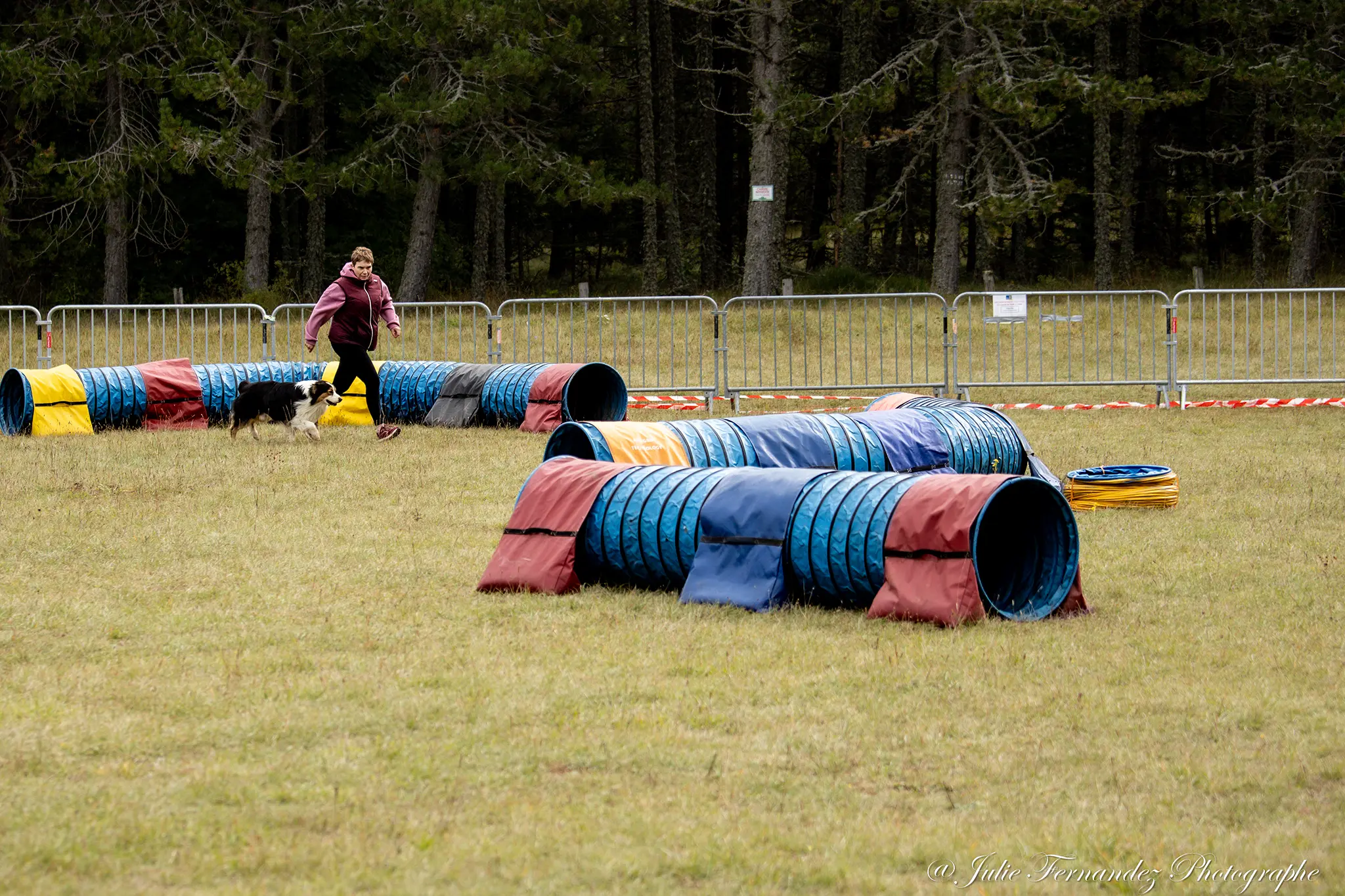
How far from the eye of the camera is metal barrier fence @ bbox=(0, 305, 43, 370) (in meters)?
19.6

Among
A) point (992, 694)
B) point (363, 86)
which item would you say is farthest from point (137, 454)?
point (363, 86)

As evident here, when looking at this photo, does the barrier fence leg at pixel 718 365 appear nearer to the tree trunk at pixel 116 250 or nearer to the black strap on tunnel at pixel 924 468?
the black strap on tunnel at pixel 924 468

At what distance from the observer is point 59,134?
33.0m

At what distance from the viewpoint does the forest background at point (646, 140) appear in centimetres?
2723

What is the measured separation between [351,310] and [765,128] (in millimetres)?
14107

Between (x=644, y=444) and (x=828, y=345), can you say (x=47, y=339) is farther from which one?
(x=644, y=444)

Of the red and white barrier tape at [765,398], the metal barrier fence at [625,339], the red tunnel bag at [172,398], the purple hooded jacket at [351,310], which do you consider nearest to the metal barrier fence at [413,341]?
the metal barrier fence at [625,339]

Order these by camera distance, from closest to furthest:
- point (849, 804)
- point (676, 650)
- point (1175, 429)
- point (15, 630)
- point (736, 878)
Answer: point (736, 878)
point (849, 804)
point (676, 650)
point (15, 630)
point (1175, 429)

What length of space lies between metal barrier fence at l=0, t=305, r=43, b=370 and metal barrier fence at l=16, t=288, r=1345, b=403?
0.10m

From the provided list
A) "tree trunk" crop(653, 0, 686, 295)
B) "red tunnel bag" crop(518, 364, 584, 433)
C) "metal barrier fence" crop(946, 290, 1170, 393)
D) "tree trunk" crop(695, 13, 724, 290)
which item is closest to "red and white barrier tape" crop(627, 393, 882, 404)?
"metal barrier fence" crop(946, 290, 1170, 393)

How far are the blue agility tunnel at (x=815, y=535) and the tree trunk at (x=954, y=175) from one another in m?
20.2

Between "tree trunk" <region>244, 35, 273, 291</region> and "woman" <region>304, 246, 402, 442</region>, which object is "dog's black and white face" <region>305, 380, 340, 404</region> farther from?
"tree trunk" <region>244, 35, 273, 291</region>

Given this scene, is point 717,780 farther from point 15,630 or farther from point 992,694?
point 15,630

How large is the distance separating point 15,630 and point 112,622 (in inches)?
16.9
